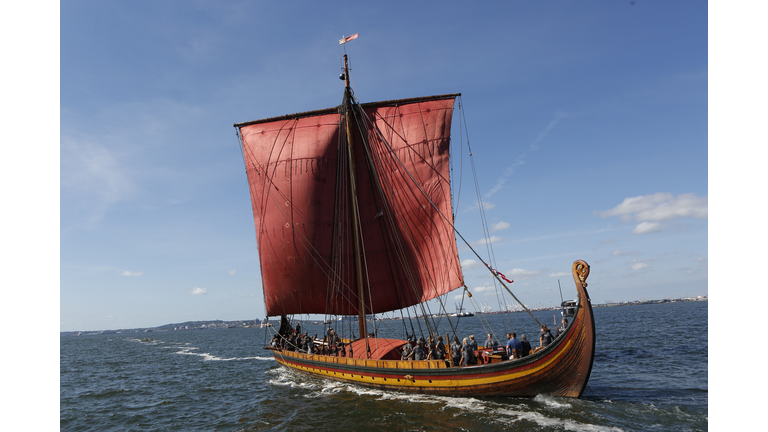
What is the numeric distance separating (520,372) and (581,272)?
4.24 meters

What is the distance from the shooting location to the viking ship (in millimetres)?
22922

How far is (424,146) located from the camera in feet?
77.5

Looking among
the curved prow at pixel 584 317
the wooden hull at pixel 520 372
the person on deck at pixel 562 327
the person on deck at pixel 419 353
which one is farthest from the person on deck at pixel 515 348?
the person on deck at pixel 419 353

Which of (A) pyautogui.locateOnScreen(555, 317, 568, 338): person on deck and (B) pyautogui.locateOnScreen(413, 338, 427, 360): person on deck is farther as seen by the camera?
(B) pyautogui.locateOnScreen(413, 338, 427, 360): person on deck

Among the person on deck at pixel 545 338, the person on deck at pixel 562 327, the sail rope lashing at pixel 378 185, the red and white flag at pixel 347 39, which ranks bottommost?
the person on deck at pixel 545 338

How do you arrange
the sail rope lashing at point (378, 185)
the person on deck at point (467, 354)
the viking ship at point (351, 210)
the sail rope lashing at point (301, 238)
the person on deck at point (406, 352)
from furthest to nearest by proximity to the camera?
the sail rope lashing at point (301, 238) < the sail rope lashing at point (378, 185) < the viking ship at point (351, 210) < the person on deck at point (406, 352) < the person on deck at point (467, 354)

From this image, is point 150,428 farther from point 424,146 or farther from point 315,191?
point 424,146

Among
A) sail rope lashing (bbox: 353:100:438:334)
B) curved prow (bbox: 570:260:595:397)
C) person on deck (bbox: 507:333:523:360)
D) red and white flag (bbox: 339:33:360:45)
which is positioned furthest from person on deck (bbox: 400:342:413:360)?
red and white flag (bbox: 339:33:360:45)

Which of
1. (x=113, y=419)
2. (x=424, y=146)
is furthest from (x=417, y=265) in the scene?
(x=113, y=419)

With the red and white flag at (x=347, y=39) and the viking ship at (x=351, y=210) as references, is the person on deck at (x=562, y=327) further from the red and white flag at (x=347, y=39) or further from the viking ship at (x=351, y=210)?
the red and white flag at (x=347, y=39)

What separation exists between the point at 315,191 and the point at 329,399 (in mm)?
12454

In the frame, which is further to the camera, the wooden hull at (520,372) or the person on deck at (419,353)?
the person on deck at (419,353)

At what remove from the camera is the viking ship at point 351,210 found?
902 inches

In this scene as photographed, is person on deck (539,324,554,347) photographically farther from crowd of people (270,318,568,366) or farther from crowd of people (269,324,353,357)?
crowd of people (269,324,353,357)
